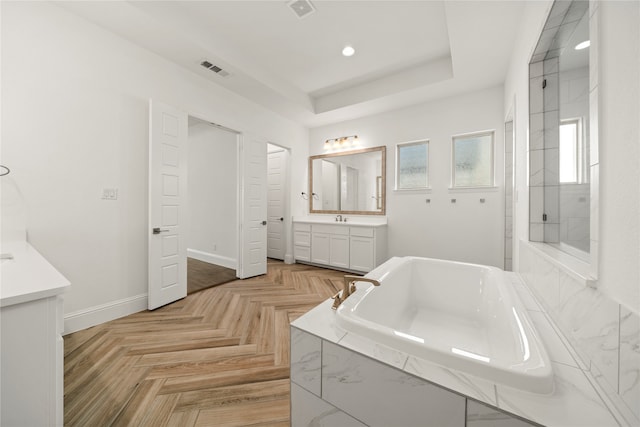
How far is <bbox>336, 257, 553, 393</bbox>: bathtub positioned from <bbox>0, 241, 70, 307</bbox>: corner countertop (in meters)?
0.97

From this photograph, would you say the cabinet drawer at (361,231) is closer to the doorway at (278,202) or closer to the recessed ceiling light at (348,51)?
the doorway at (278,202)

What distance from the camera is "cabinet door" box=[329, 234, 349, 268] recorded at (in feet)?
12.1

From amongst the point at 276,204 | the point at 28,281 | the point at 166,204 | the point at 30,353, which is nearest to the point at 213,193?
the point at 276,204

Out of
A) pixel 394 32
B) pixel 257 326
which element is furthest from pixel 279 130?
pixel 257 326

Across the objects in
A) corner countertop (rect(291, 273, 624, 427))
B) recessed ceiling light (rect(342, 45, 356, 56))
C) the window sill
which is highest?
recessed ceiling light (rect(342, 45, 356, 56))

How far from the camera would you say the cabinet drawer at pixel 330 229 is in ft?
12.2

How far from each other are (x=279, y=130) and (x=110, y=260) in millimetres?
2864

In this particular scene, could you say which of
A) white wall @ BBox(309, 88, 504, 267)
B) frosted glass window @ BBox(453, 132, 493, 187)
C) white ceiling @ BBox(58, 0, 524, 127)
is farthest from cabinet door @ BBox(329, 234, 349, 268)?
white ceiling @ BBox(58, 0, 524, 127)

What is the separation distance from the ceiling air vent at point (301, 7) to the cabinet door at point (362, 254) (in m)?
2.71

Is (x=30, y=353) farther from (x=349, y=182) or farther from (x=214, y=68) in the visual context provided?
(x=349, y=182)

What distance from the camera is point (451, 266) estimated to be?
1.93 meters

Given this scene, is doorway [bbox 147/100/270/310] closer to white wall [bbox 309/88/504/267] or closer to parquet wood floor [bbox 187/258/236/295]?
parquet wood floor [bbox 187/258/236/295]

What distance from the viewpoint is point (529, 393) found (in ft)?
2.18

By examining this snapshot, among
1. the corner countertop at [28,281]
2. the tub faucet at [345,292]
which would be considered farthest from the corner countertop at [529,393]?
the corner countertop at [28,281]
